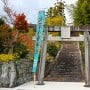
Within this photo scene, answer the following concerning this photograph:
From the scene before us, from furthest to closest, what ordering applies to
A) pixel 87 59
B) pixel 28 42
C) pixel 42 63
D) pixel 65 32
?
pixel 28 42
pixel 65 32
pixel 42 63
pixel 87 59

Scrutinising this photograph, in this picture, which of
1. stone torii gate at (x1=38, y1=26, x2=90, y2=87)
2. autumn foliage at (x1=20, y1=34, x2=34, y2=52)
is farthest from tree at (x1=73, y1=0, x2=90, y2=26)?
stone torii gate at (x1=38, y1=26, x2=90, y2=87)

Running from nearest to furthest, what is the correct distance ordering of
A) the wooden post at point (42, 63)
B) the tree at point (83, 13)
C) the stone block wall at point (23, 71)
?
the stone block wall at point (23, 71) < the wooden post at point (42, 63) < the tree at point (83, 13)

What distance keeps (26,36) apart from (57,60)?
289 centimetres

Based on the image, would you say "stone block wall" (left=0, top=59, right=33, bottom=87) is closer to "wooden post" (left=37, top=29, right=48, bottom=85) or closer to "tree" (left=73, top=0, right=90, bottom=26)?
"wooden post" (left=37, top=29, right=48, bottom=85)

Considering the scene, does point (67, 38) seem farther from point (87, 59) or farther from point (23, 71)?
point (23, 71)

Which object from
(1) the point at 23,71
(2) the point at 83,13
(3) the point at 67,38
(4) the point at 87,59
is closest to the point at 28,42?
(3) the point at 67,38

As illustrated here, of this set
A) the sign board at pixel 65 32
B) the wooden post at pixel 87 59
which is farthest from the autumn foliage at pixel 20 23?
the wooden post at pixel 87 59

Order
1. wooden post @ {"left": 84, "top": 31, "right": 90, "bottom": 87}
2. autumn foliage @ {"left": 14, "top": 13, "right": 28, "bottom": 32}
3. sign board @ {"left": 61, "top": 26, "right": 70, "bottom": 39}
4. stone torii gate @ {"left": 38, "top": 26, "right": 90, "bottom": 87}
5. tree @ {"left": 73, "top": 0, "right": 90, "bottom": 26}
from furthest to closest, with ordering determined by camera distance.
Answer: tree @ {"left": 73, "top": 0, "right": 90, "bottom": 26} → autumn foliage @ {"left": 14, "top": 13, "right": 28, "bottom": 32} → sign board @ {"left": 61, "top": 26, "right": 70, "bottom": 39} → stone torii gate @ {"left": 38, "top": 26, "right": 90, "bottom": 87} → wooden post @ {"left": 84, "top": 31, "right": 90, "bottom": 87}

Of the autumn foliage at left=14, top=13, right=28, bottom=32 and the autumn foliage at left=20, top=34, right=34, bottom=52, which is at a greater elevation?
the autumn foliage at left=14, top=13, right=28, bottom=32

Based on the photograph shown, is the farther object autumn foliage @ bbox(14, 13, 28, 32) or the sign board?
autumn foliage @ bbox(14, 13, 28, 32)

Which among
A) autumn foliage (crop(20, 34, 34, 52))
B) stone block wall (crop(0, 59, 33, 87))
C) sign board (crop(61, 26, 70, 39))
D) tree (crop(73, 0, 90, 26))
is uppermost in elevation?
tree (crop(73, 0, 90, 26))

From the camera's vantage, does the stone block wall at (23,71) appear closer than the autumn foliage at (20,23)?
Yes

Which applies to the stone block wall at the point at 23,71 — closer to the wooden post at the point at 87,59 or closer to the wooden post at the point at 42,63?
the wooden post at the point at 42,63

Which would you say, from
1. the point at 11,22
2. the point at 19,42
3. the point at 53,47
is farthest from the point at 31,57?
the point at 53,47
